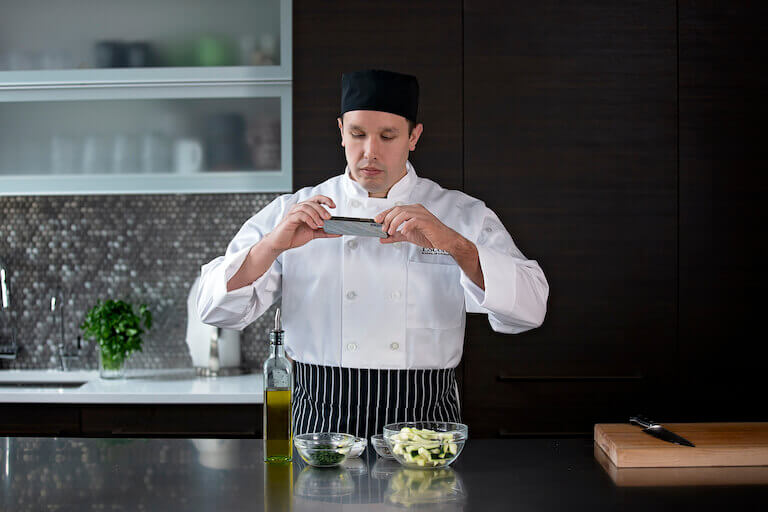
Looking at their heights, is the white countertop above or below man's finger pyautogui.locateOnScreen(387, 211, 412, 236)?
Answer: below

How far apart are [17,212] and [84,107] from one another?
651 millimetres

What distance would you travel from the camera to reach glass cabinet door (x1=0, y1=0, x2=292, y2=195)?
276 centimetres

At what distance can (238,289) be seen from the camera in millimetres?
1699

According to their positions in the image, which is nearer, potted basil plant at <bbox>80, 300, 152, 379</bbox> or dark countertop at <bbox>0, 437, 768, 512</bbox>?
dark countertop at <bbox>0, 437, 768, 512</bbox>

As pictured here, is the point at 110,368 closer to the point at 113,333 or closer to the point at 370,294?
the point at 113,333

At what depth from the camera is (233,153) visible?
279cm

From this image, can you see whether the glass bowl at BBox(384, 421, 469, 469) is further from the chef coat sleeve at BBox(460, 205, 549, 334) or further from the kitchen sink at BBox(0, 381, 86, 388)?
the kitchen sink at BBox(0, 381, 86, 388)

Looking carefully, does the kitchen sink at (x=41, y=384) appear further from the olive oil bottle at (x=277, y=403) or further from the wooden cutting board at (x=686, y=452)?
the wooden cutting board at (x=686, y=452)

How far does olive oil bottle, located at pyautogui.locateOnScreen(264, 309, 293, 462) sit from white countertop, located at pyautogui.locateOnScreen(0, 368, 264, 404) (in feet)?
3.68

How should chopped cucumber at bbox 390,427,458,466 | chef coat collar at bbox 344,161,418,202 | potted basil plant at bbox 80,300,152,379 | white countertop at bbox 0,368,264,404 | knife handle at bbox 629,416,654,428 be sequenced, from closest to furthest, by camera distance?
chopped cucumber at bbox 390,427,458,466 → knife handle at bbox 629,416,654,428 → chef coat collar at bbox 344,161,418,202 → white countertop at bbox 0,368,264,404 → potted basil plant at bbox 80,300,152,379

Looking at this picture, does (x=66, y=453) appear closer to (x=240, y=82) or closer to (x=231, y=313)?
(x=231, y=313)

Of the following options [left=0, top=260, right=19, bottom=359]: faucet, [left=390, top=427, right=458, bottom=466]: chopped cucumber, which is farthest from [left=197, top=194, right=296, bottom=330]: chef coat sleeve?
[left=0, top=260, right=19, bottom=359]: faucet

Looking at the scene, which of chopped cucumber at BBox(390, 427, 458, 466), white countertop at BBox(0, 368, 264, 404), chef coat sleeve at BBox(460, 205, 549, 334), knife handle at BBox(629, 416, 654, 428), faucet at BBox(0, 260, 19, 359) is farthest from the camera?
faucet at BBox(0, 260, 19, 359)

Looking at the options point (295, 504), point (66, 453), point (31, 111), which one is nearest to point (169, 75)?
point (31, 111)
